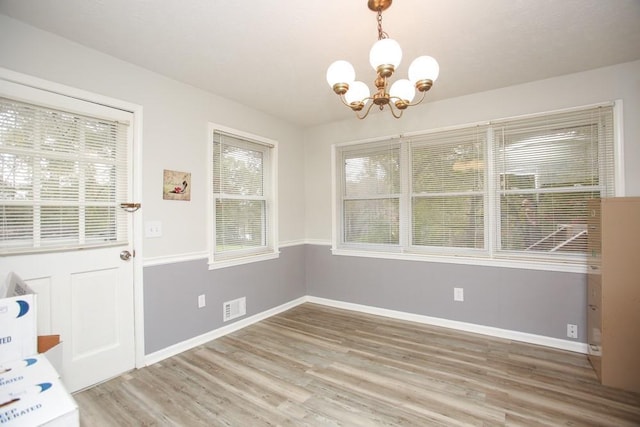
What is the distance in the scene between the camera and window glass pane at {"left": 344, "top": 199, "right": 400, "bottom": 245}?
3.78 metres

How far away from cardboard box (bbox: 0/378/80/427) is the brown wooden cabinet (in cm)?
322

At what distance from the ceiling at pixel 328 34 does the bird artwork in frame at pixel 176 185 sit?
90cm

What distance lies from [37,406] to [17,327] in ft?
1.30

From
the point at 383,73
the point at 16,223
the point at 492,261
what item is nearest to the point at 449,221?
the point at 492,261

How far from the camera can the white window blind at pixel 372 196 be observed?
3.77m

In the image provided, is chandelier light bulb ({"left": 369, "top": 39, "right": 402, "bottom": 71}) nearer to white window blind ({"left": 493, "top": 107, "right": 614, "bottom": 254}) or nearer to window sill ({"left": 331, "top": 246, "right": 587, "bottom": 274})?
white window blind ({"left": 493, "top": 107, "right": 614, "bottom": 254})

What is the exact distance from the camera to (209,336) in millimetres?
3119

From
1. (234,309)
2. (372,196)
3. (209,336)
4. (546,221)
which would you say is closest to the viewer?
(546,221)

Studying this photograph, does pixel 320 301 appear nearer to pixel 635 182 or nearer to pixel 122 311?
pixel 122 311

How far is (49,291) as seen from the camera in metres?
2.11

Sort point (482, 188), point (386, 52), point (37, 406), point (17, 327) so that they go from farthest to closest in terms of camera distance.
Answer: point (482, 188)
point (386, 52)
point (17, 327)
point (37, 406)

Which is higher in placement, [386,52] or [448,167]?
[386,52]

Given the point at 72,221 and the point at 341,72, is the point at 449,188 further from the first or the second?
the point at 72,221

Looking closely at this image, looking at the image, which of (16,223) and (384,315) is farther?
(384,315)
